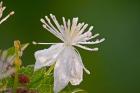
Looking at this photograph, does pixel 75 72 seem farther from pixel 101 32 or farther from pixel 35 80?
pixel 101 32

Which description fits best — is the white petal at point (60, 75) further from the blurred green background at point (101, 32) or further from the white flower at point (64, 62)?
the blurred green background at point (101, 32)

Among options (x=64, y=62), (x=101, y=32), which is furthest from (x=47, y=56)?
(x=101, y=32)

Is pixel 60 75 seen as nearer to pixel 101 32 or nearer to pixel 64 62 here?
pixel 64 62

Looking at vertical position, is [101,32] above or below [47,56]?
above

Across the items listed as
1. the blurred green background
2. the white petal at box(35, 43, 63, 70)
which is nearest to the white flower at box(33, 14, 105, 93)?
the white petal at box(35, 43, 63, 70)

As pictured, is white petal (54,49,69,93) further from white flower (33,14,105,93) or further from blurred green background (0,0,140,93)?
blurred green background (0,0,140,93)

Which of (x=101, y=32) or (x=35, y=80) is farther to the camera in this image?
(x=101, y=32)
